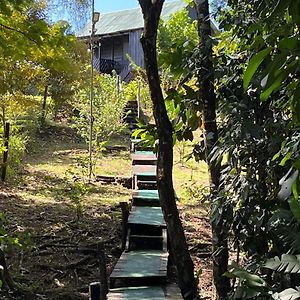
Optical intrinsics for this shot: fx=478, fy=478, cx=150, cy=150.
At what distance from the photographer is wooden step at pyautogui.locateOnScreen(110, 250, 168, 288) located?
12.7ft

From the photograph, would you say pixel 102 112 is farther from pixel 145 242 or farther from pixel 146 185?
pixel 145 242

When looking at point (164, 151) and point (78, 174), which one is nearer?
point (164, 151)

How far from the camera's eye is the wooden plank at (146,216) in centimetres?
543

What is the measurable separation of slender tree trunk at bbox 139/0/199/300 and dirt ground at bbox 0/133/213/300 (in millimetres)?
703

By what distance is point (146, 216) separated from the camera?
5730 mm

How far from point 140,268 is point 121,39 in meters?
19.6

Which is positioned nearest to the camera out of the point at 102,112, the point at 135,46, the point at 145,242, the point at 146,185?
the point at 145,242

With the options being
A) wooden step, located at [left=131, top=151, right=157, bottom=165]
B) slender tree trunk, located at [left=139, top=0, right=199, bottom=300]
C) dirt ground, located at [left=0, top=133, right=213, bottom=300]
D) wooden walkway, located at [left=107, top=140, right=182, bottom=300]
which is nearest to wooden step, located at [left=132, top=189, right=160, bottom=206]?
wooden walkway, located at [left=107, top=140, right=182, bottom=300]

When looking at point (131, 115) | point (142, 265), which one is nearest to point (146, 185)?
point (142, 265)

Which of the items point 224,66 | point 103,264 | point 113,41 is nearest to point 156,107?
point 224,66

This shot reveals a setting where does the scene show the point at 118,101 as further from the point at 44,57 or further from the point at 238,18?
the point at 238,18

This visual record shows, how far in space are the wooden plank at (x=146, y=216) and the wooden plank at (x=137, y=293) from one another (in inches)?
61.6

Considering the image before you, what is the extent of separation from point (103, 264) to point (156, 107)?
1.24 meters

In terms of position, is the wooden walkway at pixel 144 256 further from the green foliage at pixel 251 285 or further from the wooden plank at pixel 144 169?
the green foliage at pixel 251 285
